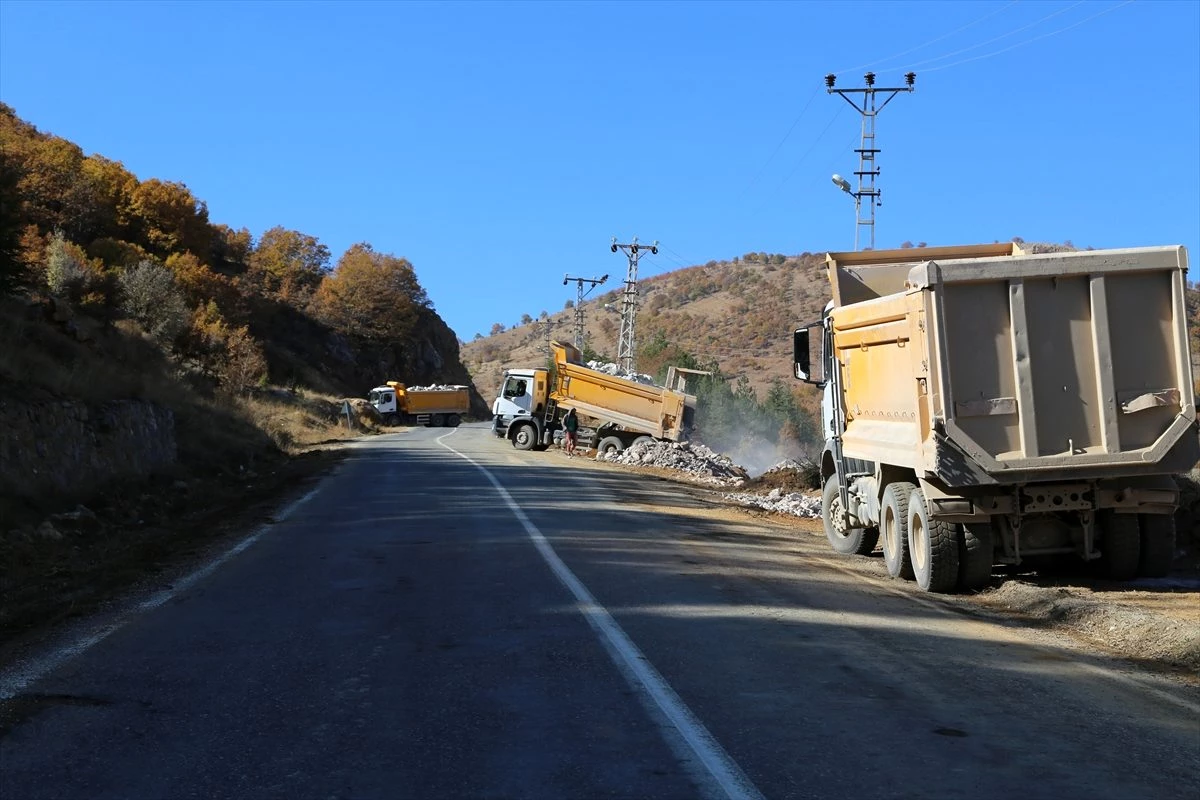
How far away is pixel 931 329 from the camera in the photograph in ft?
32.2

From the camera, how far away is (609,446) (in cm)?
3747

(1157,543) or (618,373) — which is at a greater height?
(618,373)

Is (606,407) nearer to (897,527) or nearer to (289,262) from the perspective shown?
(897,527)

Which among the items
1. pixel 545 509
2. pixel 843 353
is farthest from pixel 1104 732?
pixel 545 509

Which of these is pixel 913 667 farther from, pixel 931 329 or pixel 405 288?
pixel 405 288

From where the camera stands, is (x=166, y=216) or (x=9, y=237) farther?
(x=166, y=216)

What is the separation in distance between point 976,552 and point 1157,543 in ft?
5.92

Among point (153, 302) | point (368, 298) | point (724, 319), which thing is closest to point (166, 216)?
point (153, 302)

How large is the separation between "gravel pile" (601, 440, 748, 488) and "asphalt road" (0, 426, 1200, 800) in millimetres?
20659

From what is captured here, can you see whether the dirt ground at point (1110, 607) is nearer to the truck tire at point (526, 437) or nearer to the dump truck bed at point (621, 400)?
the dump truck bed at point (621, 400)

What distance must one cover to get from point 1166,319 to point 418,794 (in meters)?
8.26

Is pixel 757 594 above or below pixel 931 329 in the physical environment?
below

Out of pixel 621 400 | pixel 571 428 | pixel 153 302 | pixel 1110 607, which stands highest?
pixel 153 302

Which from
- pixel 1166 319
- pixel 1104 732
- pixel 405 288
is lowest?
pixel 1104 732
